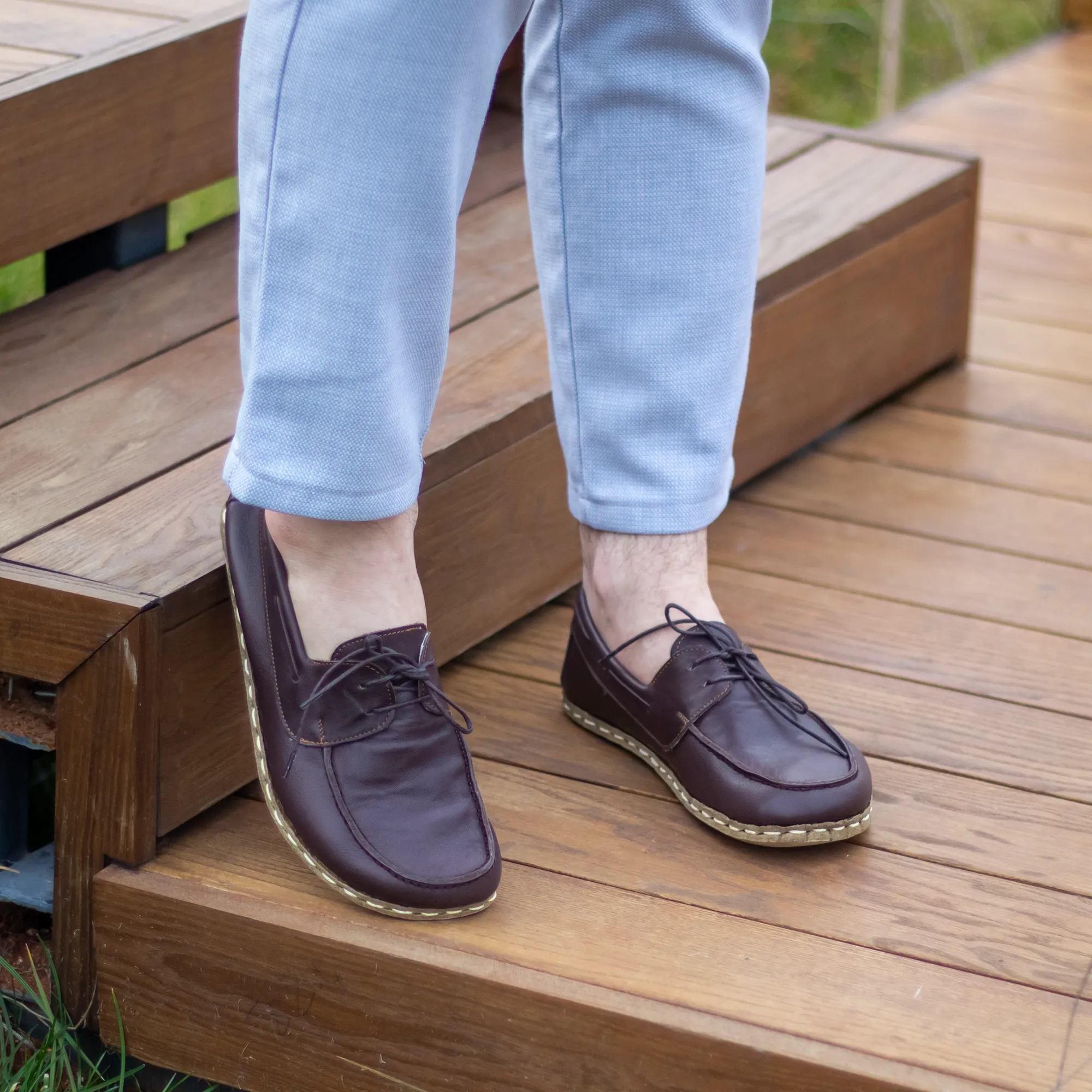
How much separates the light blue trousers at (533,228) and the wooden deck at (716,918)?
230 millimetres

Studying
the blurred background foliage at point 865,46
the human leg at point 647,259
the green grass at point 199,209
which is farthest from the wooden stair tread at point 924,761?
the blurred background foliage at point 865,46

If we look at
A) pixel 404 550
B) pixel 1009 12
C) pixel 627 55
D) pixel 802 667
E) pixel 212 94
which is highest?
pixel 627 55

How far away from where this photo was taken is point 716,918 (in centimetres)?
100

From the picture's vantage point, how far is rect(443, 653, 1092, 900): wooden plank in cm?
109

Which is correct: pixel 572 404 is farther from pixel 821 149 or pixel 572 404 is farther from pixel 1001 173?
pixel 1001 173

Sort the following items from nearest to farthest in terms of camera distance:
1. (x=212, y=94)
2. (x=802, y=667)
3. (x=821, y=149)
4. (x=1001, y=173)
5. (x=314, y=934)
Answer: (x=314, y=934) → (x=802, y=667) → (x=212, y=94) → (x=821, y=149) → (x=1001, y=173)

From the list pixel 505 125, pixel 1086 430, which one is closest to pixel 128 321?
pixel 505 125

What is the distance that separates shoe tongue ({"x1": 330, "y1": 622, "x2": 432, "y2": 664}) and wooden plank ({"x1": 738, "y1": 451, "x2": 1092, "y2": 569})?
691 mm

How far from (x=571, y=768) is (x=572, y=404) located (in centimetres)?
27

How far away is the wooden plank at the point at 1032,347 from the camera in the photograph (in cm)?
194

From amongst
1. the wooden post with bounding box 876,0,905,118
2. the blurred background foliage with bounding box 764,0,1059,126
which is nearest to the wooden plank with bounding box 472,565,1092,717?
the wooden post with bounding box 876,0,905,118

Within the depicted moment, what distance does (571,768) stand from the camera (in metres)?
1.17

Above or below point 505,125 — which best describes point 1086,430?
below

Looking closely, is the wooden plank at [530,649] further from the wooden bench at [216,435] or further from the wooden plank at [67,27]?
the wooden plank at [67,27]
